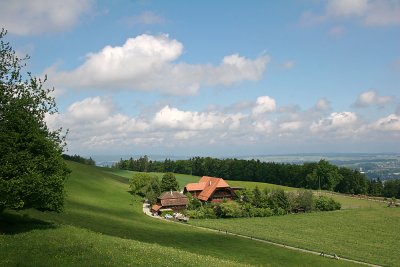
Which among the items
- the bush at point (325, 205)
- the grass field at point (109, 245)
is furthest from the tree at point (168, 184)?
the bush at point (325, 205)

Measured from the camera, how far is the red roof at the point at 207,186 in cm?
11921

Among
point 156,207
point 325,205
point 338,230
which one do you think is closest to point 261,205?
point 325,205

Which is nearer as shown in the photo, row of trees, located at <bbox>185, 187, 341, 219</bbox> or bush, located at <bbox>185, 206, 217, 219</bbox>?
bush, located at <bbox>185, 206, 217, 219</bbox>

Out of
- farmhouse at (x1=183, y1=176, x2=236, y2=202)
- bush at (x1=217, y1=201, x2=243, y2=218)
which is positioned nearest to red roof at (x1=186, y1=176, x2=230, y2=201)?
farmhouse at (x1=183, y1=176, x2=236, y2=202)

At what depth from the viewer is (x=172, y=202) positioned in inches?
4134

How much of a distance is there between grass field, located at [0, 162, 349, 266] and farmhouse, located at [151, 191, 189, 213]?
19047 millimetres

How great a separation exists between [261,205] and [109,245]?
8060 centimetres

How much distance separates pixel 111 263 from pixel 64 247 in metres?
5.19

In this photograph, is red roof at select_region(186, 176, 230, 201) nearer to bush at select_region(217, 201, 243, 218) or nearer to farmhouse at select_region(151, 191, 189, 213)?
farmhouse at select_region(151, 191, 189, 213)

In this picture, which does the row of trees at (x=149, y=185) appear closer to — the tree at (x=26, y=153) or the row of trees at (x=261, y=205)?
the row of trees at (x=261, y=205)

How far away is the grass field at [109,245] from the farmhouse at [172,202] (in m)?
19.0

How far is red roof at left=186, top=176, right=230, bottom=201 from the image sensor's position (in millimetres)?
119213

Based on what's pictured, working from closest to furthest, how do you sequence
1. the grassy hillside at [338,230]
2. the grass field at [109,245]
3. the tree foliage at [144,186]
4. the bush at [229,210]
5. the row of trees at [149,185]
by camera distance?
the grass field at [109,245] < the grassy hillside at [338,230] < the bush at [229,210] < the tree foliage at [144,186] < the row of trees at [149,185]

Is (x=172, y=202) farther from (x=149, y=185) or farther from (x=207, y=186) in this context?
(x=207, y=186)
